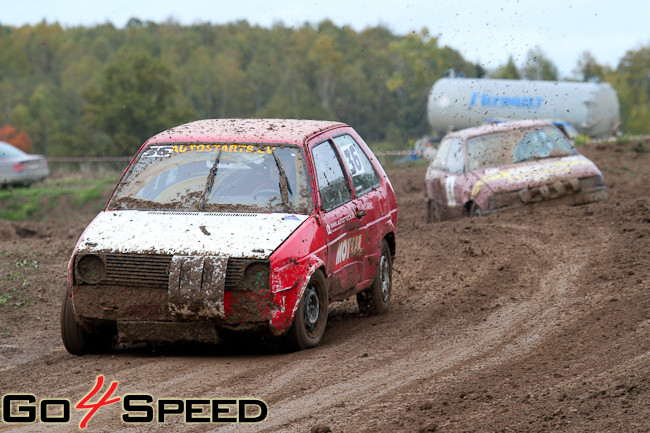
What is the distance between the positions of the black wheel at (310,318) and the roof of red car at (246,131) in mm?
1214

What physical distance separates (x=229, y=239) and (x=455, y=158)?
27.9 ft

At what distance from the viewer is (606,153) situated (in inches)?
971

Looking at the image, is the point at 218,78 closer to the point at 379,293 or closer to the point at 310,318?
the point at 379,293

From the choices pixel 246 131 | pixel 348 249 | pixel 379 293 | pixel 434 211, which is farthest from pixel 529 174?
pixel 246 131

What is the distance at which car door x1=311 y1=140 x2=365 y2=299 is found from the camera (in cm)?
740

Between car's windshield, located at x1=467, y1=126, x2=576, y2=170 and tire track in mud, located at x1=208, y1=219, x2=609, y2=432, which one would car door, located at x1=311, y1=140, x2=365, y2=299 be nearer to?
tire track in mud, located at x1=208, y1=219, x2=609, y2=432

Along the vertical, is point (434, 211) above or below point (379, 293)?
below

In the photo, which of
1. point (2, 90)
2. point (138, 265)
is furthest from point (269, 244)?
point (2, 90)

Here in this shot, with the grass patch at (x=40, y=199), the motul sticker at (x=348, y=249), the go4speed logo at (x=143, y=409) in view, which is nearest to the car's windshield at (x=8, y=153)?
the grass patch at (x=40, y=199)

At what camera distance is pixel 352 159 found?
331 inches

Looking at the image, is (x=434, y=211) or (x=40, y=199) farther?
(x=40, y=199)

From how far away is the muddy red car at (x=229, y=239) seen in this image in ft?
21.2

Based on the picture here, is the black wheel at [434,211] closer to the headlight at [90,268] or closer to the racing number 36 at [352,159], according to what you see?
A: the racing number 36 at [352,159]

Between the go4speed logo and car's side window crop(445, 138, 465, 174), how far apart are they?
932cm
